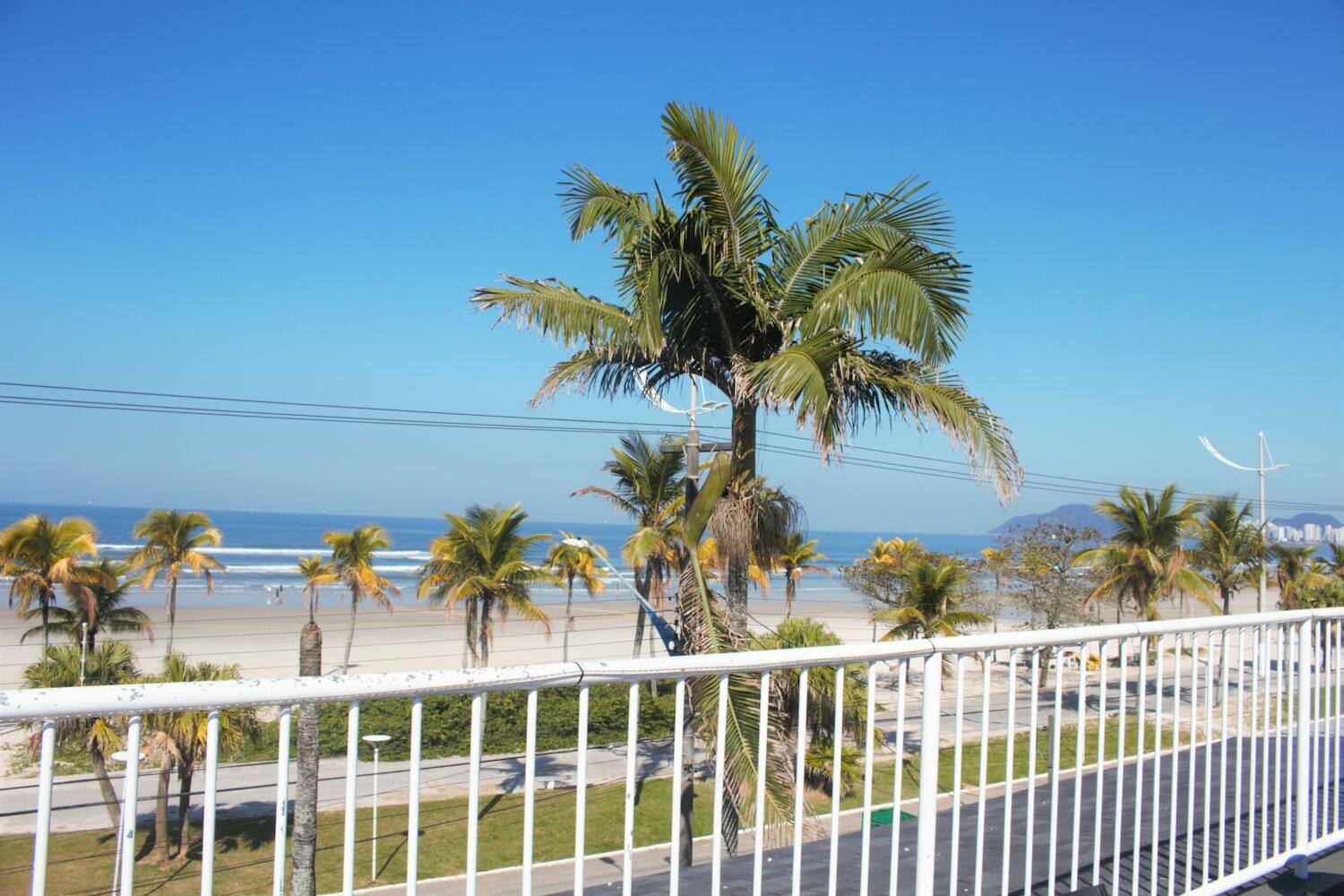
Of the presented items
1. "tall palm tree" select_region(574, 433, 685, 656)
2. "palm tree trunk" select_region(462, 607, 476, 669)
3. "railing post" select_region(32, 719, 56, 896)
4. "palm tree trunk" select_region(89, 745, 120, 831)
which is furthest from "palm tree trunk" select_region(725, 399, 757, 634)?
"palm tree trunk" select_region(462, 607, 476, 669)

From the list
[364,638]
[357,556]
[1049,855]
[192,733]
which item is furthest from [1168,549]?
[364,638]

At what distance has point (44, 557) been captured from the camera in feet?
75.4

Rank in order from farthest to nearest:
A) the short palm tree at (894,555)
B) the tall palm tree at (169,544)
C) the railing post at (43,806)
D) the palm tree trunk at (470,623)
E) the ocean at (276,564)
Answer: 1. the ocean at (276,564)
2. the short palm tree at (894,555)
3. the tall palm tree at (169,544)
4. the palm tree trunk at (470,623)
5. the railing post at (43,806)

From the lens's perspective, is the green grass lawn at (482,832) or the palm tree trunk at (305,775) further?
the green grass lawn at (482,832)

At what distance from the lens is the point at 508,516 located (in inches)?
1042

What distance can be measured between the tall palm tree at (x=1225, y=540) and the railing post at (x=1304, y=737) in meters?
28.3

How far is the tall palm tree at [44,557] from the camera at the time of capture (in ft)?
73.3

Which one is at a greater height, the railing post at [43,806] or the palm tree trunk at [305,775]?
the railing post at [43,806]

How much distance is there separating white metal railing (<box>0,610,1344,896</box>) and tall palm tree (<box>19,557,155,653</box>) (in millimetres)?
22476

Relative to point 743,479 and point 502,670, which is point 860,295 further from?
point 502,670

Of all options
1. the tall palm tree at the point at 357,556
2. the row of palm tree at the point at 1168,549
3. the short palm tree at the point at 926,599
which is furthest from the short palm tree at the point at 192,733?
the row of palm tree at the point at 1168,549

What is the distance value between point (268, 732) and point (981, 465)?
16.2 meters

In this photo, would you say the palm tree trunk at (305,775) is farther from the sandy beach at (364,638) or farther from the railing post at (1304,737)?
the sandy beach at (364,638)

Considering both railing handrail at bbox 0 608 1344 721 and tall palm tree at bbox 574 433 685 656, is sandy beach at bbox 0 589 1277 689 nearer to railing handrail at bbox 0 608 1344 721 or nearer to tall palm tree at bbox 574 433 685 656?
tall palm tree at bbox 574 433 685 656
